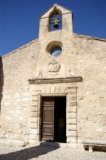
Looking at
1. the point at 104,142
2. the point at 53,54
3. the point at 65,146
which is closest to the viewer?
the point at 104,142

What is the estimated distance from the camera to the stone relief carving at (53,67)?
7.64 m

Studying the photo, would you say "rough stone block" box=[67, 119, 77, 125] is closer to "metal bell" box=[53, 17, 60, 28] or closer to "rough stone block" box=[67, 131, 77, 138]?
"rough stone block" box=[67, 131, 77, 138]

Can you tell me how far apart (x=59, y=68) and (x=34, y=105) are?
6.47 ft

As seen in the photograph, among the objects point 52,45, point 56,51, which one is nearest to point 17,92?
point 56,51

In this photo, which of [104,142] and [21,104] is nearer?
[104,142]

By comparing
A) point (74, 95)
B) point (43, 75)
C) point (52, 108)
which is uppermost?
point (43, 75)

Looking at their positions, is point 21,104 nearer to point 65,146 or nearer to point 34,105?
point 34,105

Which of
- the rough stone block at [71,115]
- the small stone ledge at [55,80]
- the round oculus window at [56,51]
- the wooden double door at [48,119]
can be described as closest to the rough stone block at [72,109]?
the rough stone block at [71,115]

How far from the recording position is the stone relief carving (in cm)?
764

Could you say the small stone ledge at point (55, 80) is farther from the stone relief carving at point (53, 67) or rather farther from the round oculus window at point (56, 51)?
→ the round oculus window at point (56, 51)

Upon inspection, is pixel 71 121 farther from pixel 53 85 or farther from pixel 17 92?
pixel 17 92

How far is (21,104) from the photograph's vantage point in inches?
307

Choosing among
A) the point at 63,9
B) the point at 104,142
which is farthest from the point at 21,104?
the point at 63,9

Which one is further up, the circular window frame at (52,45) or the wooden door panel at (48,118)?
the circular window frame at (52,45)
